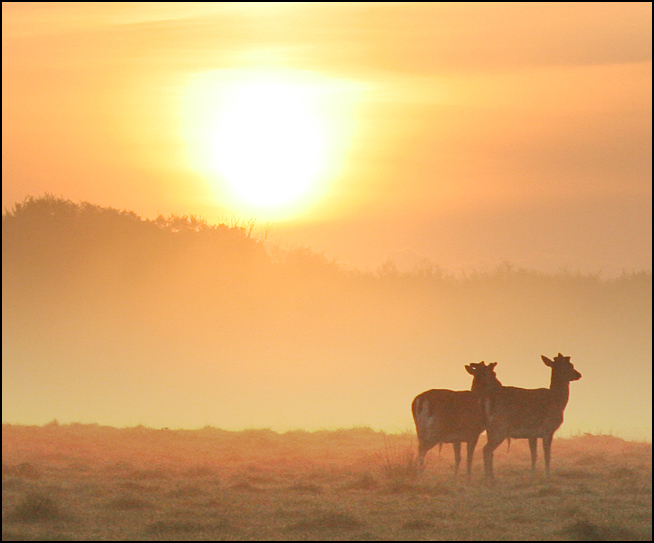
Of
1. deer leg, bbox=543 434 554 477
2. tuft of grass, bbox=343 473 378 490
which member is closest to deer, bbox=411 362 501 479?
deer leg, bbox=543 434 554 477

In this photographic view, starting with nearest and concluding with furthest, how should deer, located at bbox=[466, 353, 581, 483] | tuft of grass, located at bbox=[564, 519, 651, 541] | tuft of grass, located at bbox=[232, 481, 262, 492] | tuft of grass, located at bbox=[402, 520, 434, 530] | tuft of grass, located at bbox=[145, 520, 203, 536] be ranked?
tuft of grass, located at bbox=[145, 520, 203, 536] < tuft of grass, located at bbox=[564, 519, 651, 541] < tuft of grass, located at bbox=[402, 520, 434, 530] < tuft of grass, located at bbox=[232, 481, 262, 492] < deer, located at bbox=[466, 353, 581, 483]

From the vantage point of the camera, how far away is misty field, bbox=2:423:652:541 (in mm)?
12016

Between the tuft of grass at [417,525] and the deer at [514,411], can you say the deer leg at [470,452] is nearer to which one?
the deer at [514,411]

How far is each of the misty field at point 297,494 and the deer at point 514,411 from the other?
756 millimetres

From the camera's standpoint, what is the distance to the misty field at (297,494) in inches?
473

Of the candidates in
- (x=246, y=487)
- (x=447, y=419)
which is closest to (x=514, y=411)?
(x=447, y=419)

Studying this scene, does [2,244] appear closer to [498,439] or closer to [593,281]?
[498,439]

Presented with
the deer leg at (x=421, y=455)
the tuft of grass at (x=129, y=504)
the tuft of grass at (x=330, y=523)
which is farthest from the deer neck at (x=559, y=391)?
the tuft of grass at (x=129, y=504)

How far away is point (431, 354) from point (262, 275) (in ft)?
28.0

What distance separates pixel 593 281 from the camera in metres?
48.5

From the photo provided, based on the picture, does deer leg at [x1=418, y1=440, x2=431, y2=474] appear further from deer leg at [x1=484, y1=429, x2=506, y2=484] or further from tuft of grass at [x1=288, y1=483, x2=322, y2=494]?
tuft of grass at [x1=288, y1=483, x2=322, y2=494]

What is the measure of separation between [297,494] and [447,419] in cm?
360

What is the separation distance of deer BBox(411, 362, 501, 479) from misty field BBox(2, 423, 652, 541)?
0.47 m

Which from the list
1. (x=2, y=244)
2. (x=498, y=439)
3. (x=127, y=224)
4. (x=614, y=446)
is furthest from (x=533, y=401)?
(x=127, y=224)
